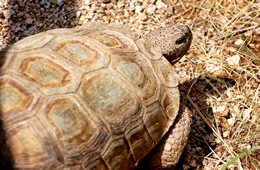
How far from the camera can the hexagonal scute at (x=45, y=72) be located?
2037 millimetres

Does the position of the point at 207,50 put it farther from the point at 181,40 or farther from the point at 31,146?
the point at 31,146

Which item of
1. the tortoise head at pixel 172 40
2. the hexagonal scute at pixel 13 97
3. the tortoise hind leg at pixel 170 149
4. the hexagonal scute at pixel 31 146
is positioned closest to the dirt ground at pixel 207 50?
the tortoise hind leg at pixel 170 149

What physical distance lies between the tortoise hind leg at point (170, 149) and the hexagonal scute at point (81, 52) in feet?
2.77

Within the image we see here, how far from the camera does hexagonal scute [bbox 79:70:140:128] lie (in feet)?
6.80

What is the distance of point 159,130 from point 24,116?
1041 millimetres

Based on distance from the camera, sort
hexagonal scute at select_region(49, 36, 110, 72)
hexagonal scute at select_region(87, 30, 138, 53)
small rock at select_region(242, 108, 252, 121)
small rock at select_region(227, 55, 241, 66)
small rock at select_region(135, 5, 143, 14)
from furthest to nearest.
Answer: small rock at select_region(135, 5, 143, 14) < small rock at select_region(227, 55, 241, 66) < small rock at select_region(242, 108, 252, 121) < hexagonal scute at select_region(87, 30, 138, 53) < hexagonal scute at select_region(49, 36, 110, 72)

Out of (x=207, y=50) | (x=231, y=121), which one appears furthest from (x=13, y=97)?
(x=207, y=50)

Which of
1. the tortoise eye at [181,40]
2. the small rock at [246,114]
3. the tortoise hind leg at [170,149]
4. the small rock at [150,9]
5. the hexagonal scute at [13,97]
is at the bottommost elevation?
the small rock at [246,114]

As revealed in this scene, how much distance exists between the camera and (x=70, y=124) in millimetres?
1950

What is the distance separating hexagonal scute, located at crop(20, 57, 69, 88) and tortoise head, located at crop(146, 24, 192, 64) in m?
1.08

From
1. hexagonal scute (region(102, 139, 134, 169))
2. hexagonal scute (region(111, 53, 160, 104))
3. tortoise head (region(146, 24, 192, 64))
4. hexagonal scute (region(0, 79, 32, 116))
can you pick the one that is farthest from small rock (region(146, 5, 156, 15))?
hexagonal scute (region(0, 79, 32, 116))

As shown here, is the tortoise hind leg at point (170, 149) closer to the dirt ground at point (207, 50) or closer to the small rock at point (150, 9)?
the dirt ground at point (207, 50)

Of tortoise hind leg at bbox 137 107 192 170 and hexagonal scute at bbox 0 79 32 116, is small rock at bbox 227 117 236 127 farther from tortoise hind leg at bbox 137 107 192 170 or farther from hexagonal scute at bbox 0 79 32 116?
hexagonal scute at bbox 0 79 32 116

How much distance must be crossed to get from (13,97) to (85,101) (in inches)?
17.6
